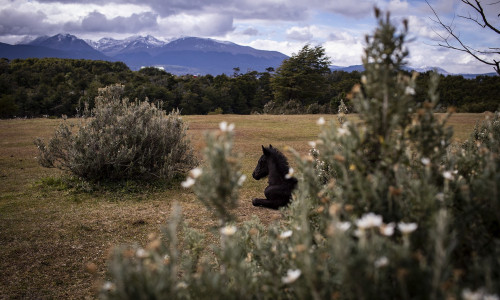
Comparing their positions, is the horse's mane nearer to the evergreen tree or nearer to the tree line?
the tree line

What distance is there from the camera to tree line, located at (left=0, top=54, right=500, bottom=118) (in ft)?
122

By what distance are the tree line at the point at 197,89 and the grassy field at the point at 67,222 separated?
89.7 feet

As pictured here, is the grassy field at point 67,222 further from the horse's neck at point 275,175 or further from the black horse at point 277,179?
the horse's neck at point 275,175

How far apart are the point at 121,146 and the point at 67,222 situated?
231cm

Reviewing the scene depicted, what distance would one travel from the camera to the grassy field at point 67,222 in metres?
4.38

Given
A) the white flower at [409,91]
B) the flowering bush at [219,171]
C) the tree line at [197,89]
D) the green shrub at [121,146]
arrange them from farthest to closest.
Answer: the tree line at [197,89]
the green shrub at [121,146]
the white flower at [409,91]
the flowering bush at [219,171]

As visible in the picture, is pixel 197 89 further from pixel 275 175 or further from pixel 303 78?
pixel 275 175

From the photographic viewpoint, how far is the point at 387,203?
2.27m

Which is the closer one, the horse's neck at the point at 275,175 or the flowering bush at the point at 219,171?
the flowering bush at the point at 219,171

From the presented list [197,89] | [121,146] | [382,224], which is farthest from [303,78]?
[382,224]

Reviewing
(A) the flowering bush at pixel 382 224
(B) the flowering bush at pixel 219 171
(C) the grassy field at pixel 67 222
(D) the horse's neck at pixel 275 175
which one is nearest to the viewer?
(A) the flowering bush at pixel 382 224

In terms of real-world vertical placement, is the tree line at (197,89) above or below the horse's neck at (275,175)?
above

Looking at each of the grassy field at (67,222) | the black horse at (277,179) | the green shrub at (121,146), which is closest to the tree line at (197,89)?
the green shrub at (121,146)

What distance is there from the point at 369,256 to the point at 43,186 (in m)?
9.24
